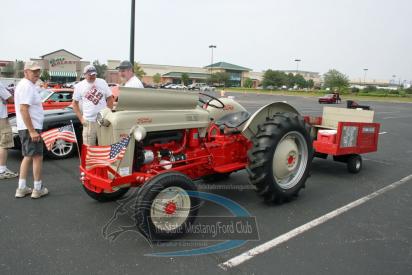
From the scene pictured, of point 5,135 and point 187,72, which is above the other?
point 187,72

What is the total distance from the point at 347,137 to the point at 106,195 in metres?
4.09

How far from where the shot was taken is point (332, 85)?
268 feet

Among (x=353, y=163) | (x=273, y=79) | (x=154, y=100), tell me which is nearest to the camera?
(x=154, y=100)

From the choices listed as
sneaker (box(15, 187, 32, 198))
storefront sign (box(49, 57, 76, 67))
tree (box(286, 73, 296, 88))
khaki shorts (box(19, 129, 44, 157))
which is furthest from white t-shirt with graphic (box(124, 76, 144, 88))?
tree (box(286, 73, 296, 88))

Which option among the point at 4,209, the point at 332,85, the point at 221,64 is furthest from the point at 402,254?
the point at 221,64

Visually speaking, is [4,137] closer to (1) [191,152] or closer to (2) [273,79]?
(1) [191,152]

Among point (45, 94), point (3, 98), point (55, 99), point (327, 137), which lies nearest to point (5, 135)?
point (3, 98)

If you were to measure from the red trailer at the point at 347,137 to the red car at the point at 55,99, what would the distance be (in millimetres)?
6400

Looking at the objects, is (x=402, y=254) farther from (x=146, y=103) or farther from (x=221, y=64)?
(x=221, y=64)

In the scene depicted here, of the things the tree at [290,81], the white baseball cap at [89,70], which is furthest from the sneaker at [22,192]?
the tree at [290,81]

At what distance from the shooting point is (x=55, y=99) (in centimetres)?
954

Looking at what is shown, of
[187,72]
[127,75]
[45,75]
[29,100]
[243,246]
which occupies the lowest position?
[243,246]

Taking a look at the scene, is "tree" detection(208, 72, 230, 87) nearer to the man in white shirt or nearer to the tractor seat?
the man in white shirt

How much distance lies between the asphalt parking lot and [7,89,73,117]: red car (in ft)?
13.9
